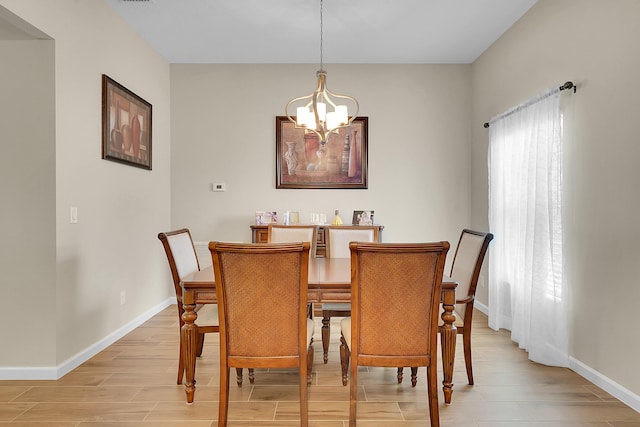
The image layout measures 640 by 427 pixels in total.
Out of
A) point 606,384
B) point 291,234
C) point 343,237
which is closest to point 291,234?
point 291,234

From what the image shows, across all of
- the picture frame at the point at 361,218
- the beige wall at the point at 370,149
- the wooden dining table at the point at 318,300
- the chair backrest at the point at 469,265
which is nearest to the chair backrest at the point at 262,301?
the wooden dining table at the point at 318,300

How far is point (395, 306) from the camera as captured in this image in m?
1.90

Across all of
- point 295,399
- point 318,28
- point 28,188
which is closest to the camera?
point 295,399

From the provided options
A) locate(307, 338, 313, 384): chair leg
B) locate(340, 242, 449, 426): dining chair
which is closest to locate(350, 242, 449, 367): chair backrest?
locate(340, 242, 449, 426): dining chair

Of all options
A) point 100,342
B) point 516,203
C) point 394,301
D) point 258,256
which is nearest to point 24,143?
point 100,342

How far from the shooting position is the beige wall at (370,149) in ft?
15.2

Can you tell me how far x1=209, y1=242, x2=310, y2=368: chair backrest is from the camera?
1830mm

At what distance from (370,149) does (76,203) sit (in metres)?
3.02

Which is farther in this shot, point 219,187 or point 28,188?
point 219,187

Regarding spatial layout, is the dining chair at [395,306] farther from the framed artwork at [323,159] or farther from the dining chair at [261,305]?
the framed artwork at [323,159]

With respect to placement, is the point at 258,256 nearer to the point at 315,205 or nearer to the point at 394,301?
the point at 394,301

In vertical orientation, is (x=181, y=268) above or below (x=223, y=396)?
above

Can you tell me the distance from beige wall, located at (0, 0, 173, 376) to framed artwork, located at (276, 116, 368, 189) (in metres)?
1.54

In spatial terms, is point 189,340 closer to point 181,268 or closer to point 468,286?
point 181,268
